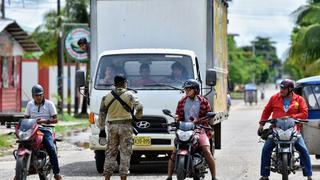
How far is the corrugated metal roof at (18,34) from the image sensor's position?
1383 inches

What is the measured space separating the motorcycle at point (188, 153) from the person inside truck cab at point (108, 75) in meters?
3.85

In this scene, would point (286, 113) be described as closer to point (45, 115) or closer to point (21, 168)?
point (45, 115)

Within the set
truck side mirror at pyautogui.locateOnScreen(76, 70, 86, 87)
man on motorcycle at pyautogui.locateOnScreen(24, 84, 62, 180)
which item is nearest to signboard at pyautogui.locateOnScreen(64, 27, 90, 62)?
truck side mirror at pyautogui.locateOnScreen(76, 70, 86, 87)

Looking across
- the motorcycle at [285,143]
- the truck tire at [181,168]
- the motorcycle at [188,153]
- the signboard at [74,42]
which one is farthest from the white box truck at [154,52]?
the signboard at [74,42]

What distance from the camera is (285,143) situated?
12.1 m

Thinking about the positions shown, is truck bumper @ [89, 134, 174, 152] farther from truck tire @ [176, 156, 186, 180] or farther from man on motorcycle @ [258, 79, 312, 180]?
truck tire @ [176, 156, 186, 180]

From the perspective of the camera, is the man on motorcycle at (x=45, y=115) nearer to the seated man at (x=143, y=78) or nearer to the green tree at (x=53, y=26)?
the seated man at (x=143, y=78)

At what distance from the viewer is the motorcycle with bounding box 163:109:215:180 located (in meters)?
11.7

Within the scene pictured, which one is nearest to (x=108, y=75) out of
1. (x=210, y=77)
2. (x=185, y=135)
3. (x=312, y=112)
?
(x=210, y=77)

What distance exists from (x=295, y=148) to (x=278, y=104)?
0.72m

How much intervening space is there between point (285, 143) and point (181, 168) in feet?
5.26

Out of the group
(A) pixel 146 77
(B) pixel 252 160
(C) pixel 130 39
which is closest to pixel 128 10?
(C) pixel 130 39

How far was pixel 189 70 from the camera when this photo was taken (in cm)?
1591

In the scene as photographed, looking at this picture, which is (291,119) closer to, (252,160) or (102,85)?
(102,85)
